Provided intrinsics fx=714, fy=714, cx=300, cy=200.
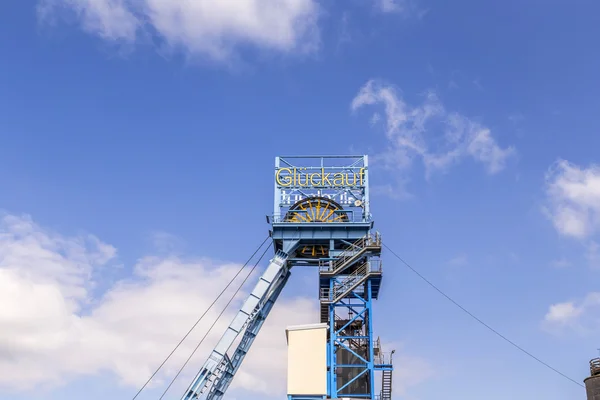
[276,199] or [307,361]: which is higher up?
[276,199]

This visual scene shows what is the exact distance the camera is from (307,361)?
53.0 metres

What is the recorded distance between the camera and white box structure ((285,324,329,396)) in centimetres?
5209

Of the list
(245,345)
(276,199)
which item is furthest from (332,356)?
(276,199)

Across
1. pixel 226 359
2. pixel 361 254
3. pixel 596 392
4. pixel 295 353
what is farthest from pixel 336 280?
pixel 596 392

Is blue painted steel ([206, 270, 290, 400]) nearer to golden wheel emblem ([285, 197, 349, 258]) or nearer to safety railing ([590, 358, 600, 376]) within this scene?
golden wheel emblem ([285, 197, 349, 258])

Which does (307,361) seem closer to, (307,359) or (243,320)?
(307,359)

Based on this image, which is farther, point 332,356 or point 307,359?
point 332,356

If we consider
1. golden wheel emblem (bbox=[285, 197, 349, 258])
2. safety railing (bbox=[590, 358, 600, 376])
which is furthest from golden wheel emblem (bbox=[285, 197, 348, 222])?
safety railing (bbox=[590, 358, 600, 376])

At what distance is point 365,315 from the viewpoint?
55.4 metres

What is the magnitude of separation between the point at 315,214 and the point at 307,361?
1221 centimetres

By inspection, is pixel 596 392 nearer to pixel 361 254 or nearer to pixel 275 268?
pixel 361 254

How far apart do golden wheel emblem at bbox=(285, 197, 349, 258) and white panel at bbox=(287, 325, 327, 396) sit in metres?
7.54

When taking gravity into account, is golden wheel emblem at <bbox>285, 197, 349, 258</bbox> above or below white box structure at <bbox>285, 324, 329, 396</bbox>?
above

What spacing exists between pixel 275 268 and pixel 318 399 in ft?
35.4
